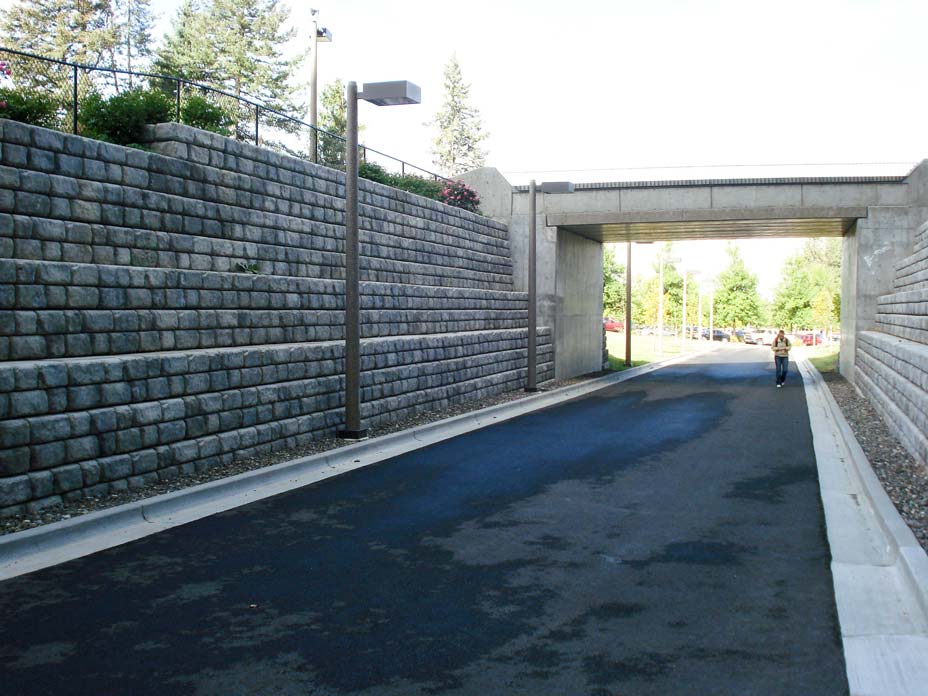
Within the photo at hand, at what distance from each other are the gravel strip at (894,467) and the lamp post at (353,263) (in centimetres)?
759

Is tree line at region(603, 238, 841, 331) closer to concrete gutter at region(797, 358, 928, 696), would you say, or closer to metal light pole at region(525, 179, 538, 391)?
metal light pole at region(525, 179, 538, 391)

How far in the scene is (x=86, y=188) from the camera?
10508 millimetres

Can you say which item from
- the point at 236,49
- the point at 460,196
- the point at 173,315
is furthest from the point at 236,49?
the point at 173,315

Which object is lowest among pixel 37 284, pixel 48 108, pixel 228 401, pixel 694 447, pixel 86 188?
pixel 694 447

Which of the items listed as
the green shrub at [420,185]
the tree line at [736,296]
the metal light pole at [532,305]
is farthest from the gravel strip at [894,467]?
the tree line at [736,296]

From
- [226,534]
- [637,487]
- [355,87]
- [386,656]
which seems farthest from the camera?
[355,87]

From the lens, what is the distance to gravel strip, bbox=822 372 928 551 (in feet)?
27.9

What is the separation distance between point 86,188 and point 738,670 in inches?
368

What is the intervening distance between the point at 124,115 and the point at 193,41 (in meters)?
48.7

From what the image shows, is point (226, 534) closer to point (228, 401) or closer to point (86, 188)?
point (228, 401)

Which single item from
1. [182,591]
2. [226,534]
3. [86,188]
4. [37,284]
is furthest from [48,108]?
[182,591]

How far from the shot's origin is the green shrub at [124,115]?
41.2 feet

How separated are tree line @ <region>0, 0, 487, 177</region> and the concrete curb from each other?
39.5 meters

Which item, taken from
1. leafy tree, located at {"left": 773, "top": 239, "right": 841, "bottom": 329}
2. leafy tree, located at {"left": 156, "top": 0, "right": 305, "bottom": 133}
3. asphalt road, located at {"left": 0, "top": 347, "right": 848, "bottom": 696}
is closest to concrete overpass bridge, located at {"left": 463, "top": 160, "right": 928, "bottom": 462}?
asphalt road, located at {"left": 0, "top": 347, "right": 848, "bottom": 696}
